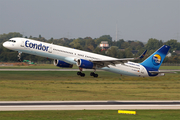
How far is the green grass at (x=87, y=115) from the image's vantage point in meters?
16.8

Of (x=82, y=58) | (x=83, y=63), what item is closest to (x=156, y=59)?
(x=82, y=58)

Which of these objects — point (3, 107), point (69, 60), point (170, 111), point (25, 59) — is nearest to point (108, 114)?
point (170, 111)

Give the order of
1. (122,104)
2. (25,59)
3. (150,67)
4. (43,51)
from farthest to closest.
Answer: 1. (25,59)
2. (150,67)
3. (43,51)
4. (122,104)

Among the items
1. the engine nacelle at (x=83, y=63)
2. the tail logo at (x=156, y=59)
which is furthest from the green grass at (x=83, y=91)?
the engine nacelle at (x=83, y=63)

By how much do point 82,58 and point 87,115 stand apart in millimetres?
29512

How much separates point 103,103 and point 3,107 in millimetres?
8067

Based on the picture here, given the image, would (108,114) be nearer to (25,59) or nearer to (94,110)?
(94,110)

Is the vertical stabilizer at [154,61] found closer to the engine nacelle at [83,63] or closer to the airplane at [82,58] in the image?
the airplane at [82,58]

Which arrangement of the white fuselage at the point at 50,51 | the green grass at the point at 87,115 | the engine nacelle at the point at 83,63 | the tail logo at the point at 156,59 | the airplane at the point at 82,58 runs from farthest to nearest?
1. the tail logo at the point at 156,59
2. the engine nacelle at the point at 83,63
3. the airplane at the point at 82,58
4. the white fuselage at the point at 50,51
5. the green grass at the point at 87,115

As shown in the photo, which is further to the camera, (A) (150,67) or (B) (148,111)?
(A) (150,67)

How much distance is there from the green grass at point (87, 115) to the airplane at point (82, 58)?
24584 millimetres

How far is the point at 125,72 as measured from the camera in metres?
49.7

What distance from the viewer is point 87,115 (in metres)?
17.5

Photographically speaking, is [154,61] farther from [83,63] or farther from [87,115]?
[87,115]
